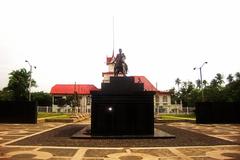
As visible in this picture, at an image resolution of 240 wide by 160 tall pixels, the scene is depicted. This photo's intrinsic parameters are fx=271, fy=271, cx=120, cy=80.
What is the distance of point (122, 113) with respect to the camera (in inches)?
749

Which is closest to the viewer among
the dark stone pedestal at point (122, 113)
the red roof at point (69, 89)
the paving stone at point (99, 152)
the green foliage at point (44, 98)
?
the paving stone at point (99, 152)

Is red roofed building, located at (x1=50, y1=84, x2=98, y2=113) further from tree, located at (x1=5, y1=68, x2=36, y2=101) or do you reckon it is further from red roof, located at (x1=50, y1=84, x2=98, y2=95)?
tree, located at (x1=5, y1=68, x2=36, y2=101)

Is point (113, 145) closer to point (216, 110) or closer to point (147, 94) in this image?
A: point (147, 94)

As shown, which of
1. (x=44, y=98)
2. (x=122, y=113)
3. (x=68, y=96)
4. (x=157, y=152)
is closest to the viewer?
(x=157, y=152)

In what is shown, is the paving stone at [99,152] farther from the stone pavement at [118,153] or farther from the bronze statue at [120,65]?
the bronze statue at [120,65]

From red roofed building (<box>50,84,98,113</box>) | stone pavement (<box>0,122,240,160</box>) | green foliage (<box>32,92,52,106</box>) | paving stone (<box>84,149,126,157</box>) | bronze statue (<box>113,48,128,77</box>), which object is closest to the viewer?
stone pavement (<box>0,122,240,160</box>)

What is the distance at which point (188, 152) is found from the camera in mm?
12406

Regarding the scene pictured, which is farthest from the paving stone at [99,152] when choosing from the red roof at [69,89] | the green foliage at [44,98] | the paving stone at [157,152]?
the green foliage at [44,98]

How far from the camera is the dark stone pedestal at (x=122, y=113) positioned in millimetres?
18844

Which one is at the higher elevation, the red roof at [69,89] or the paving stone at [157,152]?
the red roof at [69,89]

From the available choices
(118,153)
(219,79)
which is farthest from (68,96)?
(118,153)

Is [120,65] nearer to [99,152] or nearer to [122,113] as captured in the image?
[122,113]

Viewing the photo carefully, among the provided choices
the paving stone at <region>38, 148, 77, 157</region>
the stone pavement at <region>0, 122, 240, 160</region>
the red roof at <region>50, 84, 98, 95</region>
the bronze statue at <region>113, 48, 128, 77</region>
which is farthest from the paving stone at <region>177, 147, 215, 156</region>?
the red roof at <region>50, 84, 98, 95</region>

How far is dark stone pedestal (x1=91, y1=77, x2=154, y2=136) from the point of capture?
1884cm
